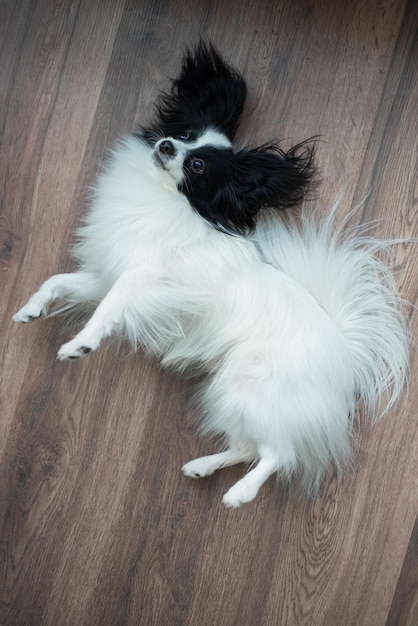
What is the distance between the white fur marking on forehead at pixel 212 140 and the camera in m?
1.60

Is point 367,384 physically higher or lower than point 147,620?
higher

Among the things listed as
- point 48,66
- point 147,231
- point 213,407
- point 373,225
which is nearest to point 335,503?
point 213,407

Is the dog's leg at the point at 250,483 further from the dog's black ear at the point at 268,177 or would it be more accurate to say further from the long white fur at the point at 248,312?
the dog's black ear at the point at 268,177

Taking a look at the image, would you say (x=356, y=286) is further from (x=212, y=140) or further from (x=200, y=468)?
(x=200, y=468)

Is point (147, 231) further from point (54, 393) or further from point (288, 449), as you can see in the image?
point (288, 449)

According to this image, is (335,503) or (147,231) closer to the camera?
(147,231)

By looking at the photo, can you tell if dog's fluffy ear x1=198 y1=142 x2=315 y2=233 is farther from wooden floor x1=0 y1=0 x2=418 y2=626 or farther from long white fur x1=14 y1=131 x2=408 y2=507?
wooden floor x1=0 y1=0 x2=418 y2=626

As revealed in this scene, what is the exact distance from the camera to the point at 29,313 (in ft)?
5.66

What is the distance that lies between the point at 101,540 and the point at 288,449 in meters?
0.71

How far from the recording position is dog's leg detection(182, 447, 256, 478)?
181 cm

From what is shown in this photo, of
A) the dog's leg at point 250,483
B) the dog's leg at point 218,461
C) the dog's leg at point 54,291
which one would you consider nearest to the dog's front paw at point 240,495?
the dog's leg at point 250,483

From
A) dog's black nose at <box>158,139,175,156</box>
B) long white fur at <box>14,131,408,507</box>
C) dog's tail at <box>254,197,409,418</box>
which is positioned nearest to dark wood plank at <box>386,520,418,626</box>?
long white fur at <box>14,131,408,507</box>

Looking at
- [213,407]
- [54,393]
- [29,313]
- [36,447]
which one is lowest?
[36,447]

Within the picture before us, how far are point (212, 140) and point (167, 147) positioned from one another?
0.14 metres
